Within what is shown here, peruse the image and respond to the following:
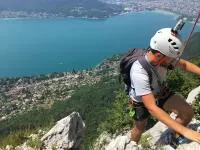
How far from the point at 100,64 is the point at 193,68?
145m

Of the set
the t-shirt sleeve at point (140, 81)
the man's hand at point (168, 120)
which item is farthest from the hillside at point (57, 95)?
the man's hand at point (168, 120)

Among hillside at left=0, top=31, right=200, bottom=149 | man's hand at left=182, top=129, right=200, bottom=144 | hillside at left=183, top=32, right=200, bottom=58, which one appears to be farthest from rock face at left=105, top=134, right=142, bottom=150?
hillside at left=183, top=32, right=200, bottom=58

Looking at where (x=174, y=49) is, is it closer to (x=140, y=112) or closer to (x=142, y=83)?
(x=142, y=83)

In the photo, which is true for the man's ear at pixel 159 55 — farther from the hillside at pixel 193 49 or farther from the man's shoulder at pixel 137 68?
the hillside at pixel 193 49

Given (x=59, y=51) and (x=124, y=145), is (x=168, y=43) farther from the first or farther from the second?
(x=59, y=51)

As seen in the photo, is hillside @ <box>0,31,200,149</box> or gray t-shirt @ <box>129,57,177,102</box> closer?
gray t-shirt @ <box>129,57,177,102</box>

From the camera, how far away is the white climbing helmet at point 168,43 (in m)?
4.55

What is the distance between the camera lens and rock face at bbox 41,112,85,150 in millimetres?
6020

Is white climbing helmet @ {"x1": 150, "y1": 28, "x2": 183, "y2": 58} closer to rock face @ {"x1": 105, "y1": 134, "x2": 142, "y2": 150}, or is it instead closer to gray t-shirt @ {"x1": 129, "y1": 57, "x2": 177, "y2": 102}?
gray t-shirt @ {"x1": 129, "y1": 57, "x2": 177, "y2": 102}

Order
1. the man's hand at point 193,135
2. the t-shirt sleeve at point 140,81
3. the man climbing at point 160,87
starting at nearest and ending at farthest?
the man's hand at point 193,135 → the man climbing at point 160,87 → the t-shirt sleeve at point 140,81

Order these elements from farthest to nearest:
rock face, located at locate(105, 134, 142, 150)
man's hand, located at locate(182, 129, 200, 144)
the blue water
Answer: the blue water < rock face, located at locate(105, 134, 142, 150) < man's hand, located at locate(182, 129, 200, 144)

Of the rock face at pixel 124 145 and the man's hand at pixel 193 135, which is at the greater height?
the man's hand at pixel 193 135

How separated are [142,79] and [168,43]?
53 cm

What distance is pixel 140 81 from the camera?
463 centimetres
